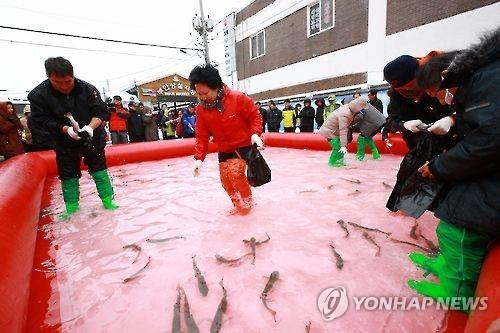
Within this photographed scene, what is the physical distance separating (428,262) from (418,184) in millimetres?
558

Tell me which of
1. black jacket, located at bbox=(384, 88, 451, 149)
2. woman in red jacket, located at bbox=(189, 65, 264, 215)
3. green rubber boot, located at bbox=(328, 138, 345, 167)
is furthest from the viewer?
green rubber boot, located at bbox=(328, 138, 345, 167)

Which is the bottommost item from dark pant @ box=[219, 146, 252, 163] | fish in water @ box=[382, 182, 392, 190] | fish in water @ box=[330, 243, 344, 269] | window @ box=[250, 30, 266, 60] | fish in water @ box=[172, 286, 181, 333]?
fish in water @ box=[172, 286, 181, 333]

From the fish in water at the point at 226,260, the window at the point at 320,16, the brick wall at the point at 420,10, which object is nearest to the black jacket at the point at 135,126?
the fish in water at the point at 226,260

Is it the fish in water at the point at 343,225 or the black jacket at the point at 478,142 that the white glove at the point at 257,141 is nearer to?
the fish in water at the point at 343,225

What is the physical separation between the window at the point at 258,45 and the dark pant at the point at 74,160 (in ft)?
50.2

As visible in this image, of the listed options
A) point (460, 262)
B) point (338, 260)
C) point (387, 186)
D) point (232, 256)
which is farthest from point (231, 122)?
point (387, 186)

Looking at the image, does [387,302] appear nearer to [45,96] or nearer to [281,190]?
[281,190]

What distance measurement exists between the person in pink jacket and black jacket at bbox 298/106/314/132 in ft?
16.6

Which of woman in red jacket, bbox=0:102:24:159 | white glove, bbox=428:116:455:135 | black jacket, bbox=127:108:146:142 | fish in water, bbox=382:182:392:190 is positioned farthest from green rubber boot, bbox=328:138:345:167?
woman in red jacket, bbox=0:102:24:159

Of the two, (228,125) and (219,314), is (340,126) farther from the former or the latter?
(219,314)

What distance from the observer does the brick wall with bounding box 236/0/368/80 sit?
1149cm

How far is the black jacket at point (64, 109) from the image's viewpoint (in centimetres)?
311

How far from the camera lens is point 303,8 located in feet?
45.1

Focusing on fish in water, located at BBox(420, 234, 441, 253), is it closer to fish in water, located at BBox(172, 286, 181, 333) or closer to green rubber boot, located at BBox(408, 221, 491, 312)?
green rubber boot, located at BBox(408, 221, 491, 312)
